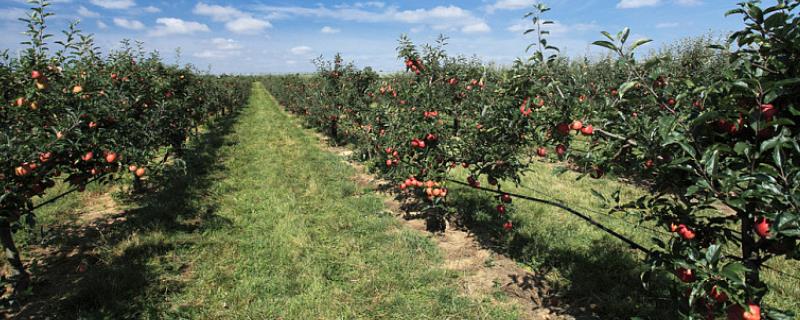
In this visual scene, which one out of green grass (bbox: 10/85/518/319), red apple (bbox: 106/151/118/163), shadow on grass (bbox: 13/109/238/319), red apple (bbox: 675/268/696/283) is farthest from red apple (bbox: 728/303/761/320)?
red apple (bbox: 106/151/118/163)

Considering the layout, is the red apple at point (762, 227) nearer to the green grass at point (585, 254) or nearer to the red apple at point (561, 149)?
the green grass at point (585, 254)

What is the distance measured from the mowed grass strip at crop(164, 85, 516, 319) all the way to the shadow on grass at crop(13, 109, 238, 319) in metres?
0.23

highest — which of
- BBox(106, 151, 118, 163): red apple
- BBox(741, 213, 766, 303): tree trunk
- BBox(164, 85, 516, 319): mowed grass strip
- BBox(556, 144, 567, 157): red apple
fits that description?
BBox(556, 144, 567, 157): red apple

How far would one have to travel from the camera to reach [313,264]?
4.60 m

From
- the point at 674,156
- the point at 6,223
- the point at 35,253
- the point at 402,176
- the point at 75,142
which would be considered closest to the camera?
the point at 674,156

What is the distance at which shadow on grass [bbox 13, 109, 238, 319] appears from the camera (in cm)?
367

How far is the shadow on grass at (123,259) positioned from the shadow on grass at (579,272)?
12.3 feet

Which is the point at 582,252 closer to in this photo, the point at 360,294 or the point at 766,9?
the point at 360,294

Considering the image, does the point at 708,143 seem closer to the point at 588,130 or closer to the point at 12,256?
the point at 588,130

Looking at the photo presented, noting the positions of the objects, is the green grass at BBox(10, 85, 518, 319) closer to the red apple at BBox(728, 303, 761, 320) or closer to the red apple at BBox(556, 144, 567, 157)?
the red apple at BBox(556, 144, 567, 157)

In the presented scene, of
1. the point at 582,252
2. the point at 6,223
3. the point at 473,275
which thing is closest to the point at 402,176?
the point at 473,275

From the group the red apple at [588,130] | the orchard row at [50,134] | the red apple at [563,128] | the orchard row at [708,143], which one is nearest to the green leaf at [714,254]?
the orchard row at [708,143]

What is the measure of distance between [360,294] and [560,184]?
5520mm

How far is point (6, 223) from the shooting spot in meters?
3.31
